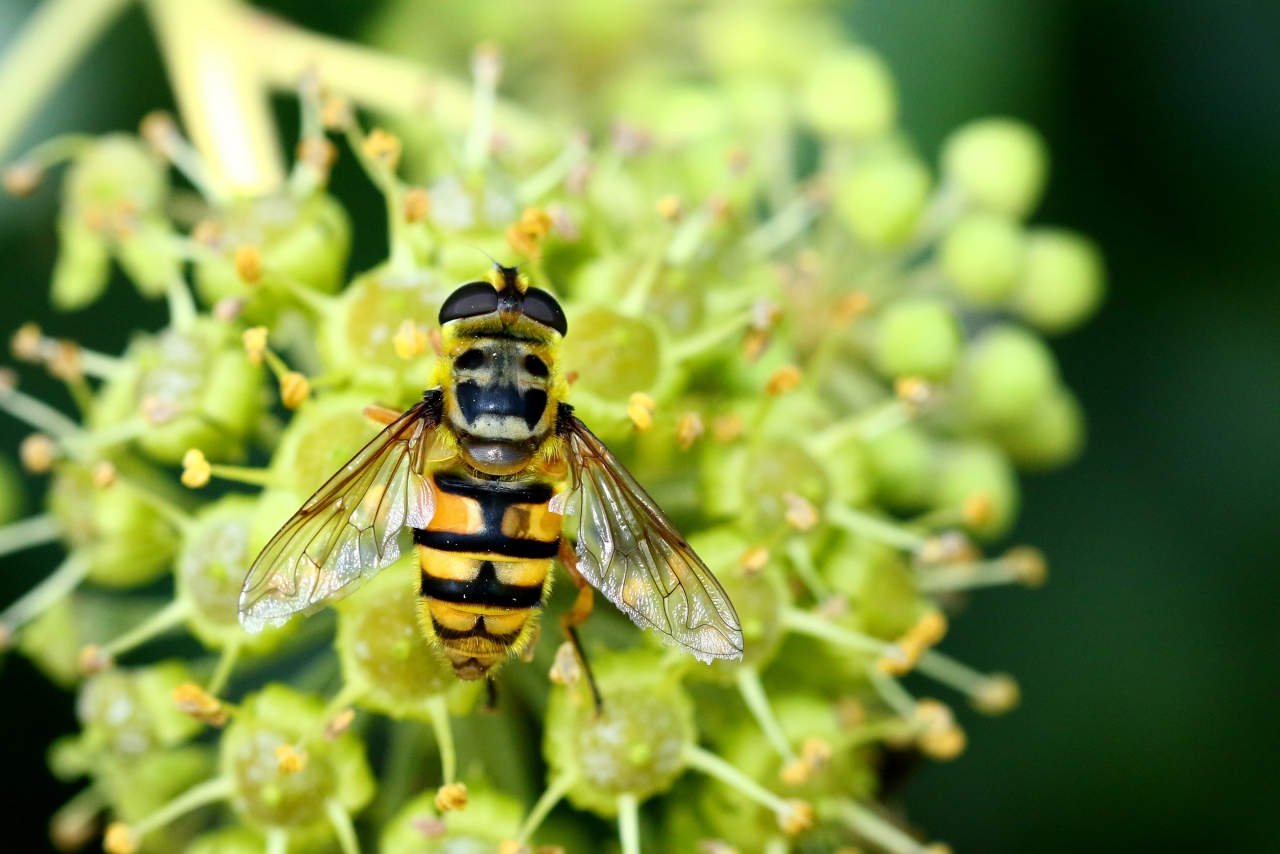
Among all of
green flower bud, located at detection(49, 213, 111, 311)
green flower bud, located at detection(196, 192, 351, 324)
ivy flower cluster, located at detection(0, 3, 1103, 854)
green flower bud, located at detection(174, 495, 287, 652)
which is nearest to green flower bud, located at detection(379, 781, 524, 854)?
ivy flower cluster, located at detection(0, 3, 1103, 854)

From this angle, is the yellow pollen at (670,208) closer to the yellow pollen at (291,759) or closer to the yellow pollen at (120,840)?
the yellow pollen at (291,759)

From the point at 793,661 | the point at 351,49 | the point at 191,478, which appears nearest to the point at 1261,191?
the point at 793,661

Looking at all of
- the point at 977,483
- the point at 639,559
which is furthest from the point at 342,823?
the point at 977,483

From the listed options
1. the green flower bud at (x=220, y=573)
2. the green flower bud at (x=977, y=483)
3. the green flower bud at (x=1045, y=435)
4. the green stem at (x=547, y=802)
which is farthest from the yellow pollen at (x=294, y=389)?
the green flower bud at (x=1045, y=435)

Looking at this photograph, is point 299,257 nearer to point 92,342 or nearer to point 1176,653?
point 92,342

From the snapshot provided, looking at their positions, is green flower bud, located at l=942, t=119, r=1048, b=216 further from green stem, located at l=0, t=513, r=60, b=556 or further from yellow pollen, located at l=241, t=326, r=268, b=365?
green stem, located at l=0, t=513, r=60, b=556
